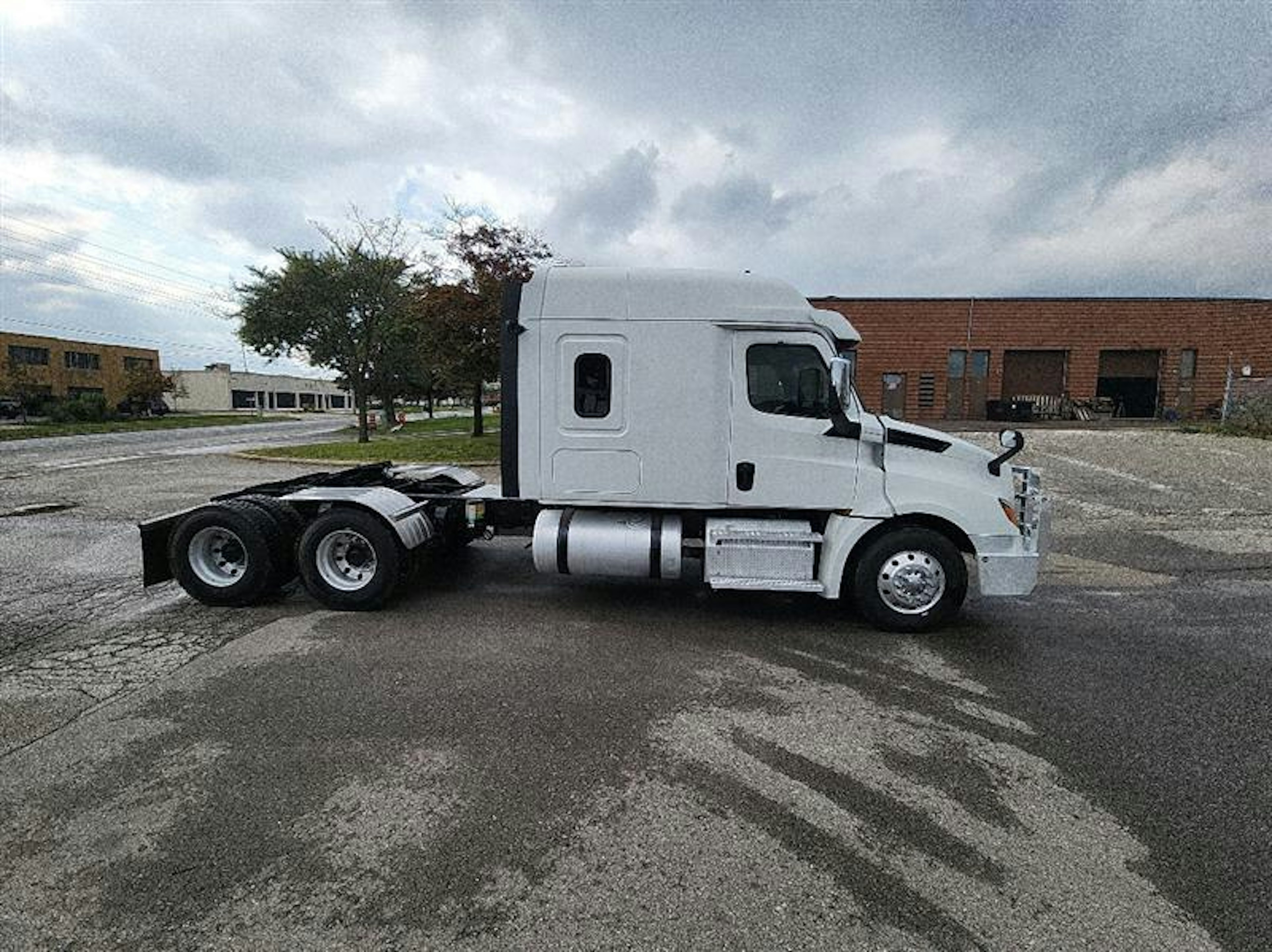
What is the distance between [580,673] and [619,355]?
9.00 ft

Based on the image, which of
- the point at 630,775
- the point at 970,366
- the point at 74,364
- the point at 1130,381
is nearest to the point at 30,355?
the point at 74,364

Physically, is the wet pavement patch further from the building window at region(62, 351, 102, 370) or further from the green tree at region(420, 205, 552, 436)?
the building window at region(62, 351, 102, 370)

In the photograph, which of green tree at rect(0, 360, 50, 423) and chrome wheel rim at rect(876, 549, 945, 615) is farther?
green tree at rect(0, 360, 50, 423)

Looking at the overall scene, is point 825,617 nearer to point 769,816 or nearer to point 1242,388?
point 769,816

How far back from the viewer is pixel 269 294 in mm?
28859

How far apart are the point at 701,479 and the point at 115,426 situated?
147ft

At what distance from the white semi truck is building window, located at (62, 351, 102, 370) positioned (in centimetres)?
8215

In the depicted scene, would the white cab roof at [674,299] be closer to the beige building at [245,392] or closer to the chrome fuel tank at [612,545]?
the chrome fuel tank at [612,545]

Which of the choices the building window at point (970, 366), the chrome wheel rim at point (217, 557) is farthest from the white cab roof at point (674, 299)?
the building window at point (970, 366)

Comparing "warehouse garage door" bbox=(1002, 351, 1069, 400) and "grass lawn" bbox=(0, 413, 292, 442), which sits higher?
"warehouse garage door" bbox=(1002, 351, 1069, 400)

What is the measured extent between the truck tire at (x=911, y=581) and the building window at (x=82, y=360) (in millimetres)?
86524

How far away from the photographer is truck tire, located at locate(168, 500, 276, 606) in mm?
5965

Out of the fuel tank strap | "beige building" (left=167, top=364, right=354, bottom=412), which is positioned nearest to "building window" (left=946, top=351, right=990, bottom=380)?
the fuel tank strap

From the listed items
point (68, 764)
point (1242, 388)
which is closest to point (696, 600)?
point (68, 764)
